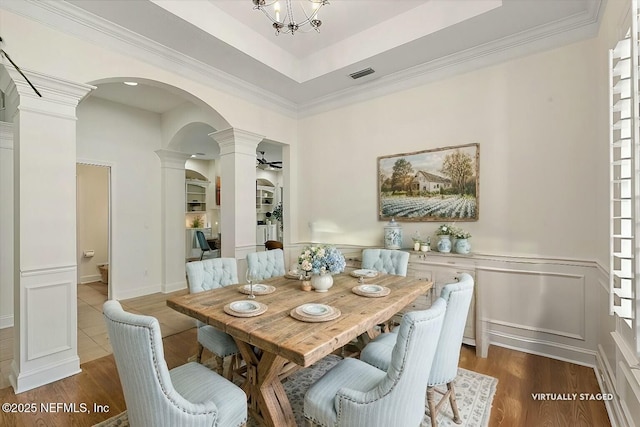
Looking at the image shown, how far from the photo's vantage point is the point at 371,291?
2.25 m

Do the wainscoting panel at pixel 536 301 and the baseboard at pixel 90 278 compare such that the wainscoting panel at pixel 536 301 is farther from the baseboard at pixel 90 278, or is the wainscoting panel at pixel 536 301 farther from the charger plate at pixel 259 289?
the baseboard at pixel 90 278

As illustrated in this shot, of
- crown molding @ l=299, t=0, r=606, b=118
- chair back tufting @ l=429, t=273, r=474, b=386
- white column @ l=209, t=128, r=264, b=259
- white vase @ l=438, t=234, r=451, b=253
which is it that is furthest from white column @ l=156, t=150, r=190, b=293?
chair back tufting @ l=429, t=273, r=474, b=386

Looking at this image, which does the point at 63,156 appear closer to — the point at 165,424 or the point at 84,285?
the point at 165,424

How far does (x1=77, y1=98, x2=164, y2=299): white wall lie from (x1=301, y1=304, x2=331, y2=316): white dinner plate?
437 cm

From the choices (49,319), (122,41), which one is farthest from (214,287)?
(122,41)

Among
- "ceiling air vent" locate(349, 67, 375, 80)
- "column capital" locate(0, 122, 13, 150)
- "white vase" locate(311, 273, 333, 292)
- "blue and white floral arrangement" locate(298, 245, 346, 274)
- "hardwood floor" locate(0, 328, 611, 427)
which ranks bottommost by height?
"hardwood floor" locate(0, 328, 611, 427)

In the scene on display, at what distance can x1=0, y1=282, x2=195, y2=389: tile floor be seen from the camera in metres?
2.97

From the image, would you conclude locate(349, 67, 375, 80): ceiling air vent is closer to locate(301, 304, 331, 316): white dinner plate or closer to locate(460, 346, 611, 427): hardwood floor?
locate(301, 304, 331, 316): white dinner plate

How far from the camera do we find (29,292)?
2.39 metres

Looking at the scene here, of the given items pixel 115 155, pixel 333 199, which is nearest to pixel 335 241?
pixel 333 199

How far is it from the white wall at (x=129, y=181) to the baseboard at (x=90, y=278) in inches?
77.0

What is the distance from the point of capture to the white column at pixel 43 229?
2.37 meters

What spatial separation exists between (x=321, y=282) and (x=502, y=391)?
64.7 inches

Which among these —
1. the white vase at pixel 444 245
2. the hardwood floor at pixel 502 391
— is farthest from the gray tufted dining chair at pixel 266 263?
the white vase at pixel 444 245
